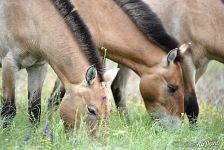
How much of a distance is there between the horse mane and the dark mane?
131 centimetres

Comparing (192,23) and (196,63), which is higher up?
Answer: (192,23)

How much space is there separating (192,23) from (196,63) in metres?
0.57

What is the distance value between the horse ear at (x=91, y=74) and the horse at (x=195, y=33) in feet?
7.36

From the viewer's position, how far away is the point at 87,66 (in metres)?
7.09

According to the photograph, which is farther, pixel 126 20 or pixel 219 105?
pixel 219 105

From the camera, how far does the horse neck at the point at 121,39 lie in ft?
27.2

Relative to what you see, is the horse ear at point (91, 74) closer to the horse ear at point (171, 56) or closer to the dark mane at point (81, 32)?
the dark mane at point (81, 32)

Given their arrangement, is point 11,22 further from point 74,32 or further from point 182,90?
point 182,90

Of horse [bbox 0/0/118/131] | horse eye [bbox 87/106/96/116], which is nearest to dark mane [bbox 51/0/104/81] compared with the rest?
horse [bbox 0/0/118/131]

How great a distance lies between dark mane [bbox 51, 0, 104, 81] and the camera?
279 inches

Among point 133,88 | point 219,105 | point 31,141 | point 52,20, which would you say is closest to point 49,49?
point 52,20

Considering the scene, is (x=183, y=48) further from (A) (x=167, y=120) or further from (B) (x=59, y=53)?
(B) (x=59, y=53)

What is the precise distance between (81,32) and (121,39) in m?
1.26

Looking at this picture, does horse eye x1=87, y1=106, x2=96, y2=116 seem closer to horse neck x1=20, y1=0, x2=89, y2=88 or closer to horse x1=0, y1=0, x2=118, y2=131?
horse x1=0, y1=0, x2=118, y2=131
